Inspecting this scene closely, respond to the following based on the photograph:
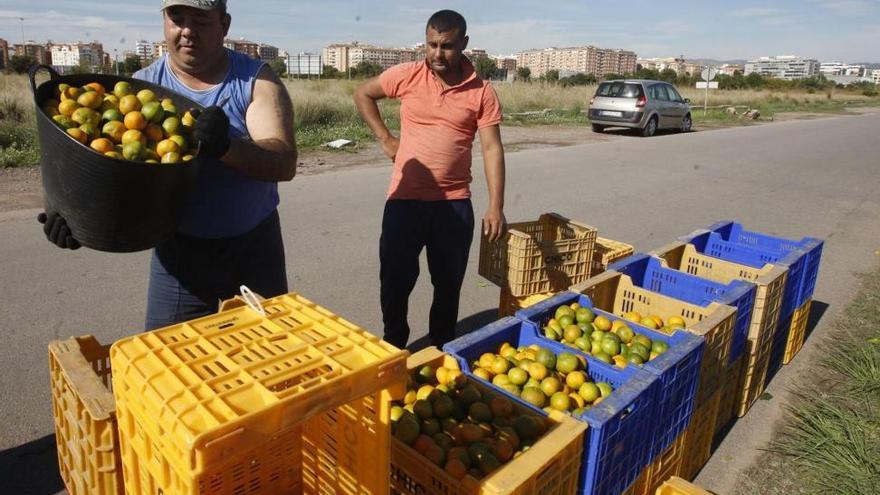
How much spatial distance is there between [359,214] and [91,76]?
18.8 feet

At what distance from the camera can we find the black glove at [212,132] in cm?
224

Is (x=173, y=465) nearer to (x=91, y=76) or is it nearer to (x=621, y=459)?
(x=621, y=459)

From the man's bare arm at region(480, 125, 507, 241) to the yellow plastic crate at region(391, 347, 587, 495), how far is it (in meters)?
1.96

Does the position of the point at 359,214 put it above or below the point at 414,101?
below

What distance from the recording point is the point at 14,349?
14.4ft

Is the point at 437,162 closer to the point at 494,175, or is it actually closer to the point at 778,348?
the point at 494,175

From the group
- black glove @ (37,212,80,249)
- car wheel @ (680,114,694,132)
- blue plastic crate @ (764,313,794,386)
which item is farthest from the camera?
car wheel @ (680,114,694,132)

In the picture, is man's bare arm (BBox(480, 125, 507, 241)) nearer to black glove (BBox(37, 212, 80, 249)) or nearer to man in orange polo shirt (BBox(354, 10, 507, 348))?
man in orange polo shirt (BBox(354, 10, 507, 348))

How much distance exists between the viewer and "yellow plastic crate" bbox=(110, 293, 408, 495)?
138 cm

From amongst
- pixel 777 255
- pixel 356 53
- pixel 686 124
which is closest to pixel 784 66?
pixel 356 53

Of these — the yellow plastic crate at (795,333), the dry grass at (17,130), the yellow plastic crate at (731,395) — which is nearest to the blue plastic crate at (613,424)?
the yellow plastic crate at (731,395)

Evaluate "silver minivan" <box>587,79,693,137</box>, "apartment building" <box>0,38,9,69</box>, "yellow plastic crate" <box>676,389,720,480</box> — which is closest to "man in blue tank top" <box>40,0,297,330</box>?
"yellow plastic crate" <box>676,389,720,480</box>

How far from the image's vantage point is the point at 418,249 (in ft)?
13.3

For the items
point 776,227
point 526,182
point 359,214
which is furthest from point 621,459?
point 526,182
